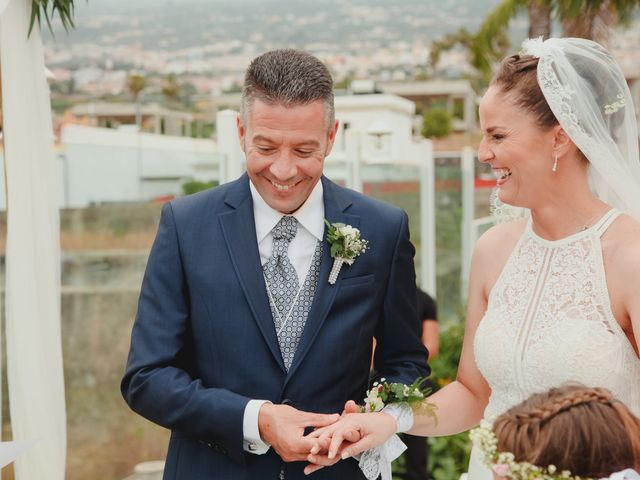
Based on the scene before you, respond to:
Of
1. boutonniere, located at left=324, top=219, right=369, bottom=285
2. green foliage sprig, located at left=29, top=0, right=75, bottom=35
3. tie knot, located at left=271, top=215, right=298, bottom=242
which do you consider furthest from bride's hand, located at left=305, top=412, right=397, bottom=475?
green foliage sprig, located at left=29, top=0, right=75, bottom=35

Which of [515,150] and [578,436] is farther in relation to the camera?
[515,150]

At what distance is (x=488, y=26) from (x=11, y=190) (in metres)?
17.7

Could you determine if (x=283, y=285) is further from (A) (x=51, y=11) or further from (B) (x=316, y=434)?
(A) (x=51, y=11)

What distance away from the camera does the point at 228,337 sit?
101 inches

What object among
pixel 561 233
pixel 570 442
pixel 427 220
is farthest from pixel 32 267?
pixel 427 220

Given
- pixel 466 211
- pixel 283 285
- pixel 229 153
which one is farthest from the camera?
pixel 466 211

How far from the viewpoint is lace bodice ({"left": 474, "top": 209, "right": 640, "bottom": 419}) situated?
2697 millimetres

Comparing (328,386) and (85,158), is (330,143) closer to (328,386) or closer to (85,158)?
(328,386)

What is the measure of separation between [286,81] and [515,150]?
732 millimetres

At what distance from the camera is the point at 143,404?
8.23ft

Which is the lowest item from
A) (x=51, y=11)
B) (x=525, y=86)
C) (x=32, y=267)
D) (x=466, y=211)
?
(x=466, y=211)

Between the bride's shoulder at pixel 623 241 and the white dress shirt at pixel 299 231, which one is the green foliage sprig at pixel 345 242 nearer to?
the white dress shirt at pixel 299 231

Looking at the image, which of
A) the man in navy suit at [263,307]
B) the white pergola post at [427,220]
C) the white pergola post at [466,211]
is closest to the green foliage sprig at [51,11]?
→ the man in navy suit at [263,307]

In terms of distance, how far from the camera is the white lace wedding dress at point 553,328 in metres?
2.70
